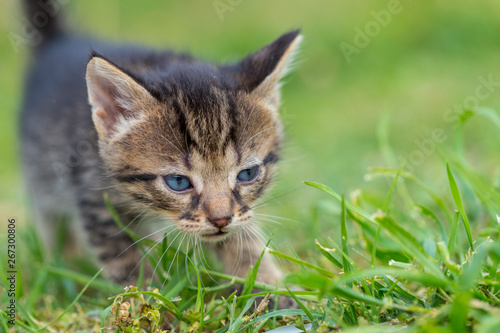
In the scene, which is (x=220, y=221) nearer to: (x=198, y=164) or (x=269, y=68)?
(x=198, y=164)

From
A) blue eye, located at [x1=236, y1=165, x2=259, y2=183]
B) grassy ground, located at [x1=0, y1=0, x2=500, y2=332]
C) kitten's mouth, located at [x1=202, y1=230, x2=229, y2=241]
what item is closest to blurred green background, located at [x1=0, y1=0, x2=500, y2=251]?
grassy ground, located at [x1=0, y1=0, x2=500, y2=332]

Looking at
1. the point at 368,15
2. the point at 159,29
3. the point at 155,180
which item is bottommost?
the point at 155,180

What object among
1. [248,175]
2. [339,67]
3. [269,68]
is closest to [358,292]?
[248,175]

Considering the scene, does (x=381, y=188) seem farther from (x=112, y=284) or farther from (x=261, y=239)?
(x=112, y=284)

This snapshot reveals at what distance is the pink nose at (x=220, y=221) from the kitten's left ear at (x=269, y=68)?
67 cm

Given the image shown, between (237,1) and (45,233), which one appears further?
(237,1)

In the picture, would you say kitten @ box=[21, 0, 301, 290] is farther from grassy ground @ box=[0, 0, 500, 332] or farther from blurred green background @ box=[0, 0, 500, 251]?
blurred green background @ box=[0, 0, 500, 251]

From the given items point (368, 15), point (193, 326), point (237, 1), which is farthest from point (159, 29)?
point (193, 326)

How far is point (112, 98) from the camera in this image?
236 cm

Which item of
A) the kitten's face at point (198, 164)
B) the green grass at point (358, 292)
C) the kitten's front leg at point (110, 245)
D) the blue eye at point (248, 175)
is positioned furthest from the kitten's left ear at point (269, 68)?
the kitten's front leg at point (110, 245)

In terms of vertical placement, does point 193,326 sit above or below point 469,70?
below

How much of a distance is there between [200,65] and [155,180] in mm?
728

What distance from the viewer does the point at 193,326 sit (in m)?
1.85

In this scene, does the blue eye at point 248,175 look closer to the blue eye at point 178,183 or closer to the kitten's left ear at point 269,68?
the blue eye at point 178,183
